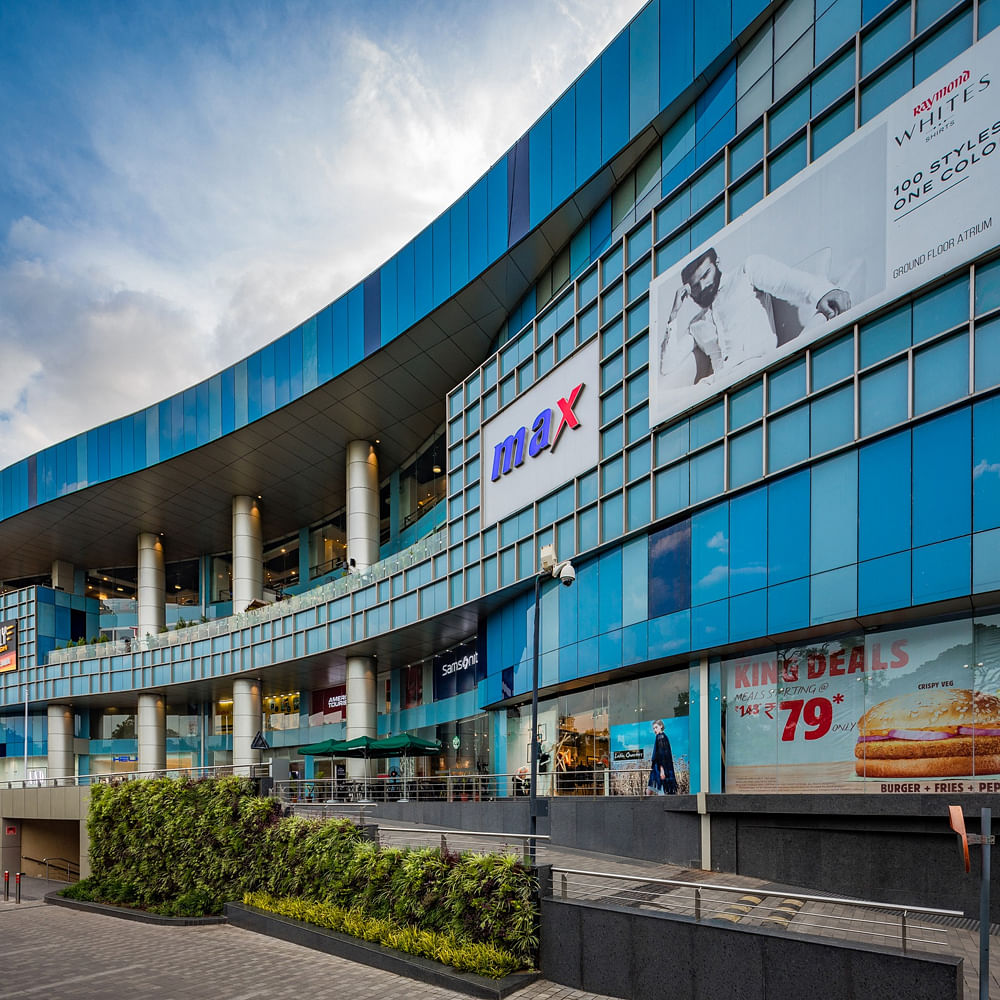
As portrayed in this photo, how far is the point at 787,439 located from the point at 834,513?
2.06 metres

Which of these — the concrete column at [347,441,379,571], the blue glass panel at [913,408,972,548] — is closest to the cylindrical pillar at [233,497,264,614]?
the concrete column at [347,441,379,571]

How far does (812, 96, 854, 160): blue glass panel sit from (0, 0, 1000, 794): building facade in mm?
66

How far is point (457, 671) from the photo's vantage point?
37.4 meters

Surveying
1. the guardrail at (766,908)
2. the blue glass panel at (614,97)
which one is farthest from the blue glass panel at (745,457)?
the blue glass panel at (614,97)

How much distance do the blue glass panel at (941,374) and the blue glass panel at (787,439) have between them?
8.35ft

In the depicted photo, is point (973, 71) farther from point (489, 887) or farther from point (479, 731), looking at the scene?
point (479, 731)

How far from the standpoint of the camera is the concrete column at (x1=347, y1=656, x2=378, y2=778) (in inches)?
1601

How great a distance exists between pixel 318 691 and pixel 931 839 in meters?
39.3

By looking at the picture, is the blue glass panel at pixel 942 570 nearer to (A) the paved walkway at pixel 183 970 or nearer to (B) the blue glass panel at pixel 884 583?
(B) the blue glass panel at pixel 884 583

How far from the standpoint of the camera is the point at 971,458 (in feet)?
50.6

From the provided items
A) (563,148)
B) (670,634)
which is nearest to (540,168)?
(563,148)

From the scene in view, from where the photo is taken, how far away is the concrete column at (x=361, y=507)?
137 ft

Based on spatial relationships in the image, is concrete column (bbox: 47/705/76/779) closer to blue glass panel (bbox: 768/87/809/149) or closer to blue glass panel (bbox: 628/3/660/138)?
blue glass panel (bbox: 628/3/660/138)

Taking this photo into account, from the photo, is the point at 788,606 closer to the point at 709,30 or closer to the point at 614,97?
the point at 709,30
